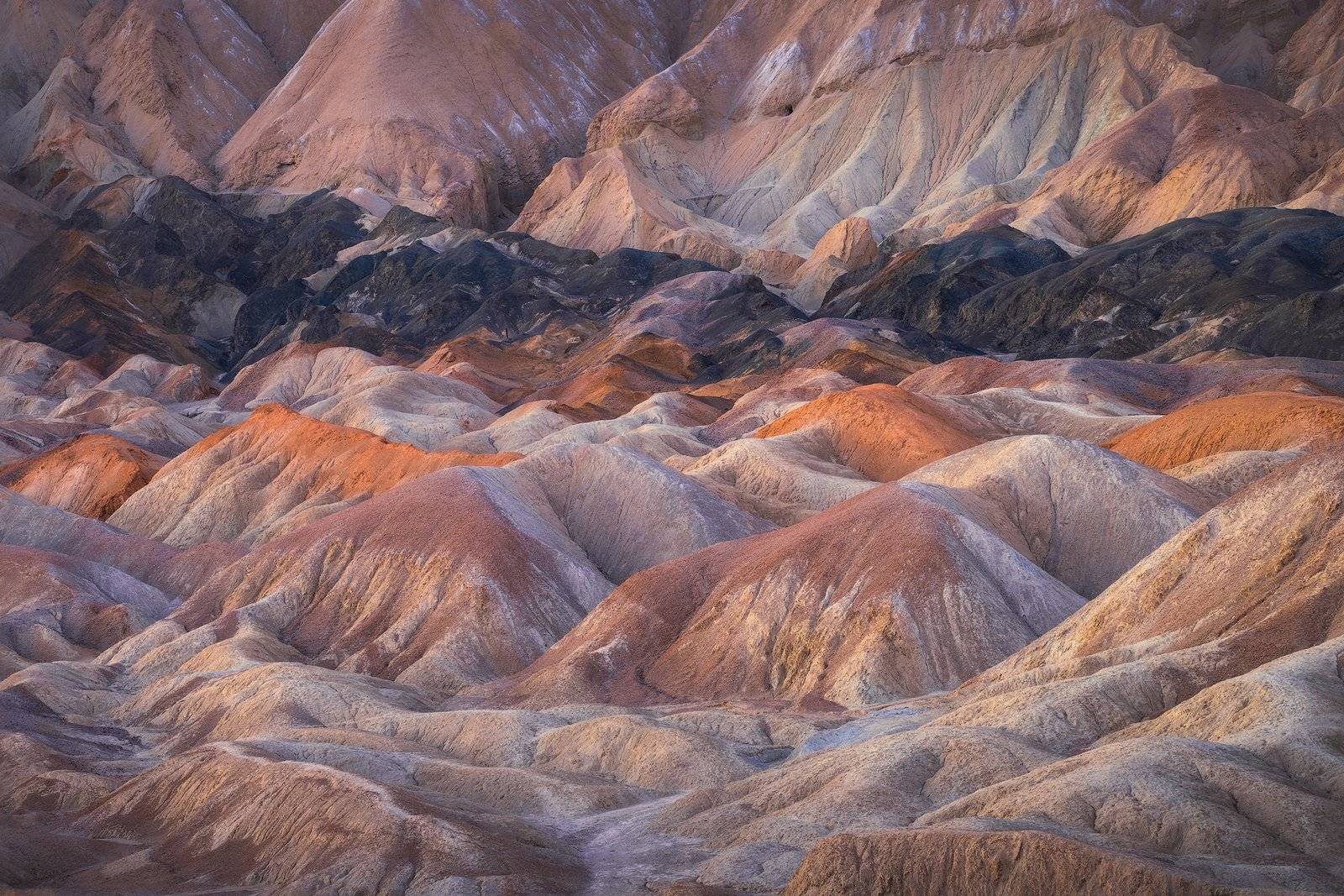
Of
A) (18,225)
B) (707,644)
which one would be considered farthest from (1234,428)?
(18,225)

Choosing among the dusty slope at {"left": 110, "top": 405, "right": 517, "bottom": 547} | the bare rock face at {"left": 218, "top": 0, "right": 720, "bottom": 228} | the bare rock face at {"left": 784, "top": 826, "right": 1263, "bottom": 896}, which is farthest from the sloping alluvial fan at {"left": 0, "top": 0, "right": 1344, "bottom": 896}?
the bare rock face at {"left": 218, "top": 0, "right": 720, "bottom": 228}

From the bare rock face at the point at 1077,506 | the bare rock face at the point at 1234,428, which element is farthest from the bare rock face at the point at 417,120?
the bare rock face at the point at 1077,506

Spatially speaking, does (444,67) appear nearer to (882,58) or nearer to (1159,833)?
(882,58)

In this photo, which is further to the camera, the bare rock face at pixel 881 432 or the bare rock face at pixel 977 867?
the bare rock face at pixel 881 432

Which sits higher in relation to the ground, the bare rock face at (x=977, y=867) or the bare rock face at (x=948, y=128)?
the bare rock face at (x=977, y=867)

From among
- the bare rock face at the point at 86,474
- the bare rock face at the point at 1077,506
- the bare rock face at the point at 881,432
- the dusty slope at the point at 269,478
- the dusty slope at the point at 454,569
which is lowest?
the bare rock face at the point at 86,474

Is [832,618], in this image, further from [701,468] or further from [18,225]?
[18,225]

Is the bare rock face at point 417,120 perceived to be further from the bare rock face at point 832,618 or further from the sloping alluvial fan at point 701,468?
the bare rock face at point 832,618

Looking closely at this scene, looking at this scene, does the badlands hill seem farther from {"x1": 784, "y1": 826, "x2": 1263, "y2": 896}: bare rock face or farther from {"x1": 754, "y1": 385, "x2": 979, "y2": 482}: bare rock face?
{"x1": 754, "y1": 385, "x2": 979, "y2": 482}: bare rock face
